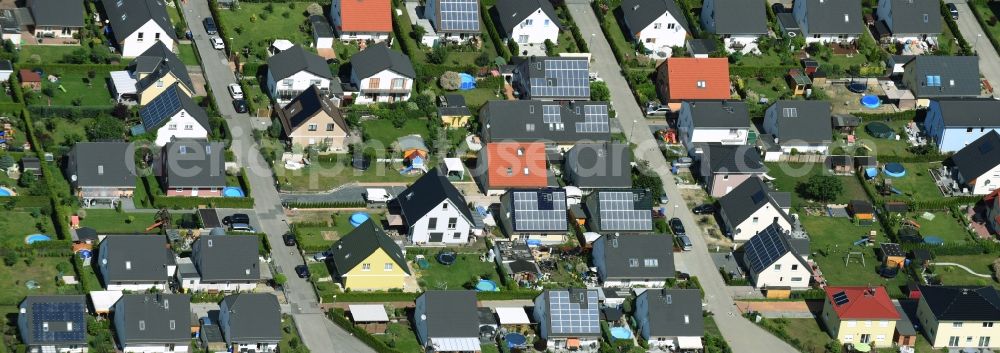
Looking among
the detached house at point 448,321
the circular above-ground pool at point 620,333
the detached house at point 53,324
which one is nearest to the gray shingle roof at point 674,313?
the circular above-ground pool at point 620,333

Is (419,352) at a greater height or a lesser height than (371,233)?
lesser

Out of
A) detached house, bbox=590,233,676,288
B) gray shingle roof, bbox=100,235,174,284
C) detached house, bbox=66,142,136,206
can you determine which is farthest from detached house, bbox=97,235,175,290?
detached house, bbox=590,233,676,288

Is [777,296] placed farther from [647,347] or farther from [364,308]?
[364,308]

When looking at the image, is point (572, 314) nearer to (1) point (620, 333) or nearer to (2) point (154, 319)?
(1) point (620, 333)

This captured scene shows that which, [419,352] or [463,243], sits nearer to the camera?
[419,352]

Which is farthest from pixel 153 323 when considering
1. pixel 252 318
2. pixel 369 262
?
pixel 369 262

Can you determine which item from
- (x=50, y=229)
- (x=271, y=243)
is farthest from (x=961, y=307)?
(x=50, y=229)

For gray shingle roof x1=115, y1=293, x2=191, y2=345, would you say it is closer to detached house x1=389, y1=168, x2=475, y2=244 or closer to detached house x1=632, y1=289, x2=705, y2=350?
detached house x1=389, y1=168, x2=475, y2=244
